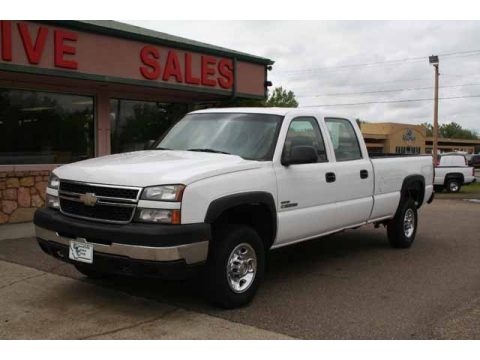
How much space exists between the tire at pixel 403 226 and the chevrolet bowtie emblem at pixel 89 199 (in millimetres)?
4824

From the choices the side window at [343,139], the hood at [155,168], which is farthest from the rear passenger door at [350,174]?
the hood at [155,168]

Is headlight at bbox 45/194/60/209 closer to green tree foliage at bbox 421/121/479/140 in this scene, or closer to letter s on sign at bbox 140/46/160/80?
letter s on sign at bbox 140/46/160/80

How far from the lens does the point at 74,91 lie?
11031 millimetres

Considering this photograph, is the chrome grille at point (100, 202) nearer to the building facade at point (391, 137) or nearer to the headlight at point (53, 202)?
the headlight at point (53, 202)

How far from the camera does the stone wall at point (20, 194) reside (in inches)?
383

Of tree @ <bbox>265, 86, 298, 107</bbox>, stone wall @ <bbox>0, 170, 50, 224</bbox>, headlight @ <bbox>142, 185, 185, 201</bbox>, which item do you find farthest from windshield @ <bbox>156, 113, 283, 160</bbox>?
tree @ <bbox>265, 86, 298, 107</bbox>

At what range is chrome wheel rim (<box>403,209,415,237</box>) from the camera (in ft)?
26.7

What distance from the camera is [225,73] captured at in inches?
487

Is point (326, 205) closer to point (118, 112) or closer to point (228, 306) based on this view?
point (228, 306)

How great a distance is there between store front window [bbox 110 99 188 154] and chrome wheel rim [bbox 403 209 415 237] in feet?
21.4

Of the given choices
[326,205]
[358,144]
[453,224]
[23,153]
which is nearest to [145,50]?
[23,153]

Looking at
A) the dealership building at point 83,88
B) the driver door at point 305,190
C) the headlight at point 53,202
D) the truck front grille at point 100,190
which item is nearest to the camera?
the truck front grille at point 100,190

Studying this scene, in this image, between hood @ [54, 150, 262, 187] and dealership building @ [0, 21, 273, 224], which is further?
dealership building @ [0, 21, 273, 224]

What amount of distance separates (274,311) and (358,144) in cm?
294
